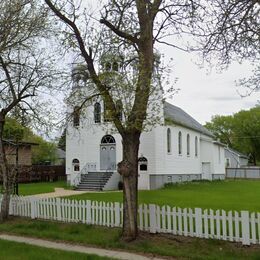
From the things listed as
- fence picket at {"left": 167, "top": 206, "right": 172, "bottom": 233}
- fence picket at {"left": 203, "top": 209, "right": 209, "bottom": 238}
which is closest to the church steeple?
fence picket at {"left": 167, "top": 206, "right": 172, "bottom": 233}

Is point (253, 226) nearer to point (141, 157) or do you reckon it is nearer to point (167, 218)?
point (167, 218)

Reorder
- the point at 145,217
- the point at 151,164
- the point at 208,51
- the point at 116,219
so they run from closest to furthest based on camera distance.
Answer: the point at 208,51 < the point at 145,217 < the point at 116,219 < the point at 151,164

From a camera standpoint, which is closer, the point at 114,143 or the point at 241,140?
the point at 114,143

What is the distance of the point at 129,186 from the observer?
10.2m

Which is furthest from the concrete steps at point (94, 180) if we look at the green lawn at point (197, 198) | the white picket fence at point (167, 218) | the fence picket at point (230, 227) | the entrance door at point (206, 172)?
the fence picket at point (230, 227)

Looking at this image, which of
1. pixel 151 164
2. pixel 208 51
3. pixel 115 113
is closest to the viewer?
pixel 208 51

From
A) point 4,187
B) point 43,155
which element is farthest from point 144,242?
point 43,155

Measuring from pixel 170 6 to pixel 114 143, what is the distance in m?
21.4

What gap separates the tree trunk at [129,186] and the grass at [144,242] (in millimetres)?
284

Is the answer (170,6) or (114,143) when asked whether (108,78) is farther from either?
(114,143)

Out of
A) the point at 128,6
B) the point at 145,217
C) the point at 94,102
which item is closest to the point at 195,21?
the point at 128,6

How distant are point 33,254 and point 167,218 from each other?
3.49m

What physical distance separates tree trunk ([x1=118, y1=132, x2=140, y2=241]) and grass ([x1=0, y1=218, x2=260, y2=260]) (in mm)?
284

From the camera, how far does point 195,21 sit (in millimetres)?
9938
